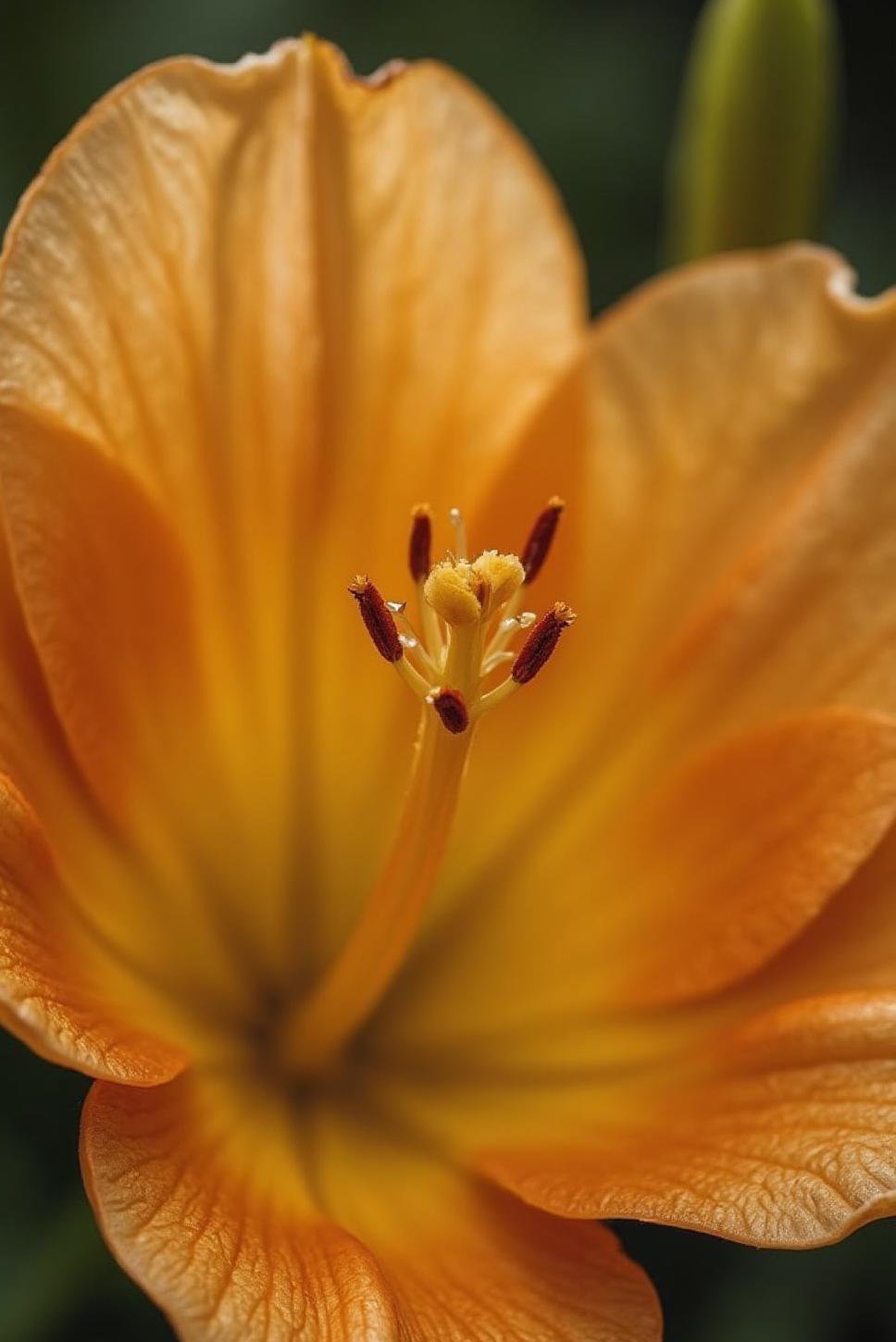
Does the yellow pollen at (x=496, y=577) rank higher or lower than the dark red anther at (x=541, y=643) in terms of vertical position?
higher

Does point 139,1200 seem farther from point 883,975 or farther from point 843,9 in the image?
point 843,9

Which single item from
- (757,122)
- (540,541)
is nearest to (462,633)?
(540,541)

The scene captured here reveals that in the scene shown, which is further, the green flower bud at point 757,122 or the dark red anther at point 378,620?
the green flower bud at point 757,122

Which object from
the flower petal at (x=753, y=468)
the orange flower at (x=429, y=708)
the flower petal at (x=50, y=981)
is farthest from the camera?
the flower petal at (x=753, y=468)

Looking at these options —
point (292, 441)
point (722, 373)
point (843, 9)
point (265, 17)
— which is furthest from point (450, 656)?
point (843, 9)

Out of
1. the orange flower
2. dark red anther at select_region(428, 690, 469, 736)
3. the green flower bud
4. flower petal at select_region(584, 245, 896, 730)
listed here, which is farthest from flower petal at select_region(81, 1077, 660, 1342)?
the green flower bud

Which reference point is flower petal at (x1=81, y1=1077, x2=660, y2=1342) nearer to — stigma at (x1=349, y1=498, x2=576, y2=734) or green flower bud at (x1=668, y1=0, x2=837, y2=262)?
stigma at (x1=349, y1=498, x2=576, y2=734)

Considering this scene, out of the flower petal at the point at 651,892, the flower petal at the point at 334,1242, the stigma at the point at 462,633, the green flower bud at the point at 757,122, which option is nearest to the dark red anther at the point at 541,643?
the stigma at the point at 462,633

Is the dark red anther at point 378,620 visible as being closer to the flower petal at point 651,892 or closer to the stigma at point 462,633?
the stigma at point 462,633
